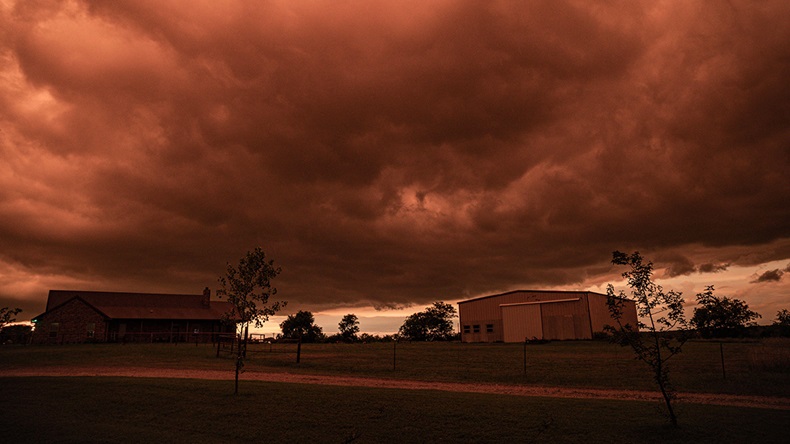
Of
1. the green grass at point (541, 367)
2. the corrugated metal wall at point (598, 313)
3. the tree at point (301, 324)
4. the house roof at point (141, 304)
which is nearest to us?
the green grass at point (541, 367)

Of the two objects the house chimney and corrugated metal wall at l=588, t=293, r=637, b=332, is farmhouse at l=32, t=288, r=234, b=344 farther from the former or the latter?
corrugated metal wall at l=588, t=293, r=637, b=332

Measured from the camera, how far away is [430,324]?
392 feet

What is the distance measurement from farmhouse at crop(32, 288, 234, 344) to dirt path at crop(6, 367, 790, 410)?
99.1ft

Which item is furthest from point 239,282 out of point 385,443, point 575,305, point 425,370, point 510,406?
point 575,305

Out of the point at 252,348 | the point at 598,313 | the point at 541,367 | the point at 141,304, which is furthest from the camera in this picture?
the point at 141,304

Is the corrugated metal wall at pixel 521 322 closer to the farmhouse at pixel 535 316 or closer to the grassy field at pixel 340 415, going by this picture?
the farmhouse at pixel 535 316

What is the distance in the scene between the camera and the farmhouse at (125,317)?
65.9 m

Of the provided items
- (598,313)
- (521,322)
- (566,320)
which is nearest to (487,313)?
(521,322)

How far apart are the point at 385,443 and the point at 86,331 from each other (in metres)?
69.5

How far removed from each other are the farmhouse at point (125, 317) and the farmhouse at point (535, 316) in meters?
37.1

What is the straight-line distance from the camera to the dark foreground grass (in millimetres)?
12875

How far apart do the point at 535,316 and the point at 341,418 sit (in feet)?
178

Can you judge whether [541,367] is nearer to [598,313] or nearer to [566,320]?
[566,320]

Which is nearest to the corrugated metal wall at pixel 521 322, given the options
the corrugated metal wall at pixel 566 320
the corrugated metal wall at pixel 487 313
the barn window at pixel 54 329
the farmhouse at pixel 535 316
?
the farmhouse at pixel 535 316
